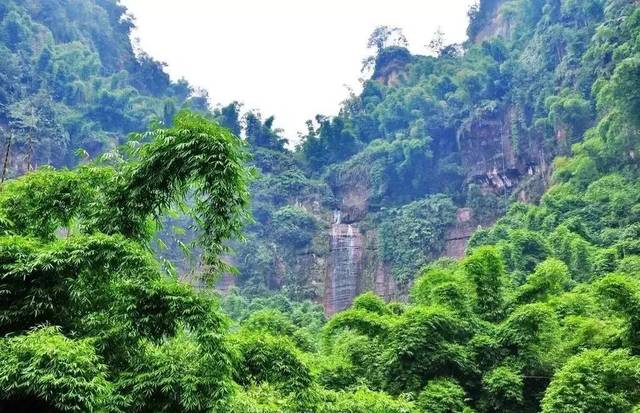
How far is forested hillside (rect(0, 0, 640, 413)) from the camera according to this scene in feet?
16.8

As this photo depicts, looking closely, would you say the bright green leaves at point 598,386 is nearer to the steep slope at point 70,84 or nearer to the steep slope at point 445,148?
the steep slope at point 445,148

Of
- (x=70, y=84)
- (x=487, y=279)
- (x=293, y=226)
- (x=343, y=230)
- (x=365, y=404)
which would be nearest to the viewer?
(x=365, y=404)

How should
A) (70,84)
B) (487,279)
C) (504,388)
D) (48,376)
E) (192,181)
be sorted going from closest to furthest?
(48,376), (192,181), (504,388), (487,279), (70,84)

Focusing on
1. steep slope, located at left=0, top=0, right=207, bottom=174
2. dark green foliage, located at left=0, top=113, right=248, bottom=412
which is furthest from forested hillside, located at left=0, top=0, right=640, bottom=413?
steep slope, located at left=0, top=0, right=207, bottom=174

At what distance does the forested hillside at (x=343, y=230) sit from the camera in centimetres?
511

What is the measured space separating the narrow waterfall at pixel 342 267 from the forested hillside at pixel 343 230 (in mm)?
119

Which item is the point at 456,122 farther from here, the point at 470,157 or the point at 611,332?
the point at 611,332

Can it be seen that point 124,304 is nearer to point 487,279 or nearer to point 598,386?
point 598,386

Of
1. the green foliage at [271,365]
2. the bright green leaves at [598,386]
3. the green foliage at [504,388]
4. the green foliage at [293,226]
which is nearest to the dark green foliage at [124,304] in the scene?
the green foliage at [271,365]

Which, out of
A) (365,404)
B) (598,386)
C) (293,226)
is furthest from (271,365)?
(293,226)

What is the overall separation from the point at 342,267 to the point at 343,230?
2919 mm

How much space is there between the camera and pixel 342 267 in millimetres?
33969

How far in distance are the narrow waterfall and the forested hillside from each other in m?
0.12

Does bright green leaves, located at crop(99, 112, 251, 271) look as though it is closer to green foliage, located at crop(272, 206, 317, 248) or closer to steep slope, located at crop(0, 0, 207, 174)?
steep slope, located at crop(0, 0, 207, 174)
